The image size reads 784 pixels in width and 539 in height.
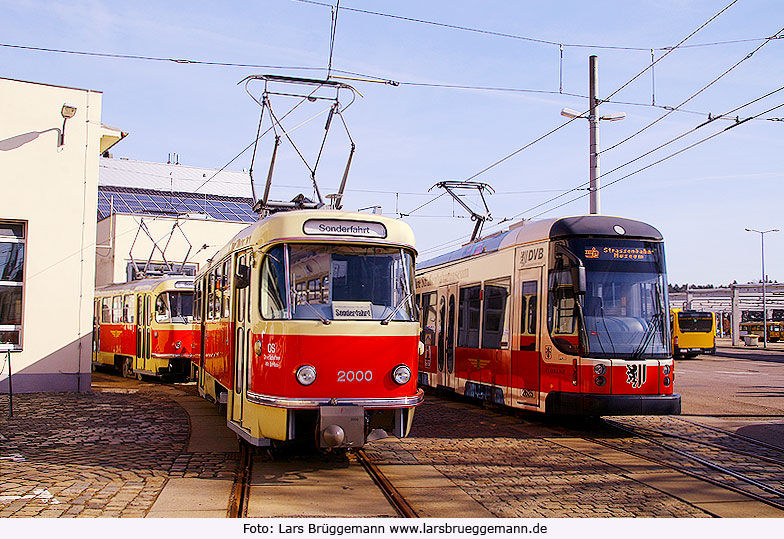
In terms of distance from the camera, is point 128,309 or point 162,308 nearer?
point 162,308

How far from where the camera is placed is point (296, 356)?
8.44 m

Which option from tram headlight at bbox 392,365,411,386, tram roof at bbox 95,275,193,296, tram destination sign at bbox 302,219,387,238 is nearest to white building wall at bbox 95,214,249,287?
tram roof at bbox 95,275,193,296

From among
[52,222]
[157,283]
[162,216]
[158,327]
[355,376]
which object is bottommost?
[355,376]

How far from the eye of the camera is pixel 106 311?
2666 cm

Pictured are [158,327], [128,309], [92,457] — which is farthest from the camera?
[128,309]

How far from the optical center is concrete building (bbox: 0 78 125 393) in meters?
16.8

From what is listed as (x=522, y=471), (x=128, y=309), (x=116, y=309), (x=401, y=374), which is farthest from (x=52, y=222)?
(x=522, y=471)

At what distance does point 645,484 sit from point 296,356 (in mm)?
3831

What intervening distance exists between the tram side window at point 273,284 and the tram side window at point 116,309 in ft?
56.9

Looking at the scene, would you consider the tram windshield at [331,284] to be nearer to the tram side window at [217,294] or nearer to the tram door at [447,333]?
the tram side window at [217,294]

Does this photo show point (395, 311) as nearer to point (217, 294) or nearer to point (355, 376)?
point (355, 376)

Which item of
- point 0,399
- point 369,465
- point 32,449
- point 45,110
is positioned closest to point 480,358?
point 369,465

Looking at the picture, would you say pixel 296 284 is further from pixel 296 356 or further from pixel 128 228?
pixel 128 228

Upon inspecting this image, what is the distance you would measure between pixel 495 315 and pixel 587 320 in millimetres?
2776
